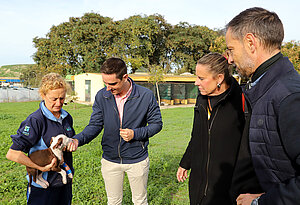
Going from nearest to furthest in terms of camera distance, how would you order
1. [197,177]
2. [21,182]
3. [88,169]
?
[197,177]
[21,182]
[88,169]

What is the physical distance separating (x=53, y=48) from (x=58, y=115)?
29933 millimetres

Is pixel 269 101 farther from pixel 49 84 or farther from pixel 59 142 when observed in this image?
pixel 49 84

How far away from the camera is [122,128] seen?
117 inches

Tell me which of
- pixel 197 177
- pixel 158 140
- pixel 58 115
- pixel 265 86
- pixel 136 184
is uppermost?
pixel 265 86

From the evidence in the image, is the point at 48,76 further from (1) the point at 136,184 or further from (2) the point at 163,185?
(2) the point at 163,185

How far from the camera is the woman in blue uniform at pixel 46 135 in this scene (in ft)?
7.29

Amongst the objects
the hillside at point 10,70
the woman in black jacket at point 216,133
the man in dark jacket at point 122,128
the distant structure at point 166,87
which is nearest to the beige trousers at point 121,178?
the man in dark jacket at point 122,128

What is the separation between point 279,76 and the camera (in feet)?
4.60

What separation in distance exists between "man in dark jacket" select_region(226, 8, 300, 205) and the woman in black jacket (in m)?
0.61

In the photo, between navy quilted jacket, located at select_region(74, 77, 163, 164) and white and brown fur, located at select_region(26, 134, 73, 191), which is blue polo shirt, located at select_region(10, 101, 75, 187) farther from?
navy quilted jacket, located at select_region(74, 77, 163, 164)

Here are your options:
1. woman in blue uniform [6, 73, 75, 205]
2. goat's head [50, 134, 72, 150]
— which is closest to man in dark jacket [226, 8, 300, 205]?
goat's head [50, 134, 72, 150]

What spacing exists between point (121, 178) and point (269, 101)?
229 centimetres

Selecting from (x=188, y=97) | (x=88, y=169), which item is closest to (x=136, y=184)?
(x=88, y=169)

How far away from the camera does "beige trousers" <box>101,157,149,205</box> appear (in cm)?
300
